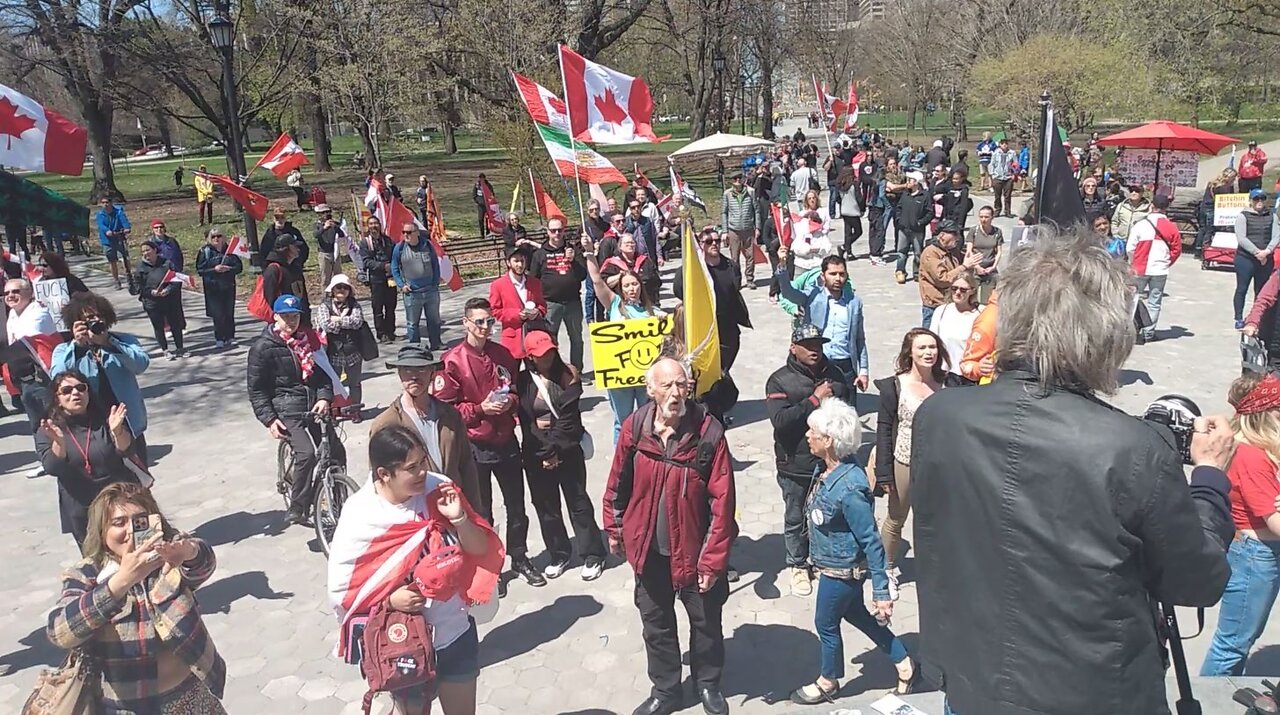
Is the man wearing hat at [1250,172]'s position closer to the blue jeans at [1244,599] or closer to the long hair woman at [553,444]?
the blue jeans at [1244,599]

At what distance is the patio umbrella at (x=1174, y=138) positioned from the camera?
17.0 meters

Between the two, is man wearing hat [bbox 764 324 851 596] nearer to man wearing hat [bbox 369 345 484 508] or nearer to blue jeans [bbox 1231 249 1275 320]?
man wearing hat [bbox 369 345 484 508]

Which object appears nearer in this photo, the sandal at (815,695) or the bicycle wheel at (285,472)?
the sandal at (815,695)

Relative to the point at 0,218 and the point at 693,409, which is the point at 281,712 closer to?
the point at 693,409

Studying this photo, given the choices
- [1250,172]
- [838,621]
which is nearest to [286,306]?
[838,621]

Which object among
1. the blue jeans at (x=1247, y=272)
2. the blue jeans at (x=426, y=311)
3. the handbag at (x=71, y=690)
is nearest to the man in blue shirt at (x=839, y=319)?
the handbag at (x=71, y=690)

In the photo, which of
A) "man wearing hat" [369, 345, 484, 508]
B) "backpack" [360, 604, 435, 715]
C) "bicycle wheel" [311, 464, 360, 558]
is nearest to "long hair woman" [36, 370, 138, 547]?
"bicycle wheel" [311, 464, 360, 558]

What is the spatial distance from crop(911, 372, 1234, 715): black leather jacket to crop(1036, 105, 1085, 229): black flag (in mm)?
1777

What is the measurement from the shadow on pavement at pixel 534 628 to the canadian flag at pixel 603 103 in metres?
5.88

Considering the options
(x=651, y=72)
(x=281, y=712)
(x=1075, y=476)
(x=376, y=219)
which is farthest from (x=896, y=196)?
(x=651, y=72)

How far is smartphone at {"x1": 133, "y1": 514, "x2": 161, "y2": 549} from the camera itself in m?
3.29

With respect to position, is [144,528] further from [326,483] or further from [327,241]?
[327,241]

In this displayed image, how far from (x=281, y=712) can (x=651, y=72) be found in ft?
189

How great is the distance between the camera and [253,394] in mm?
6285
